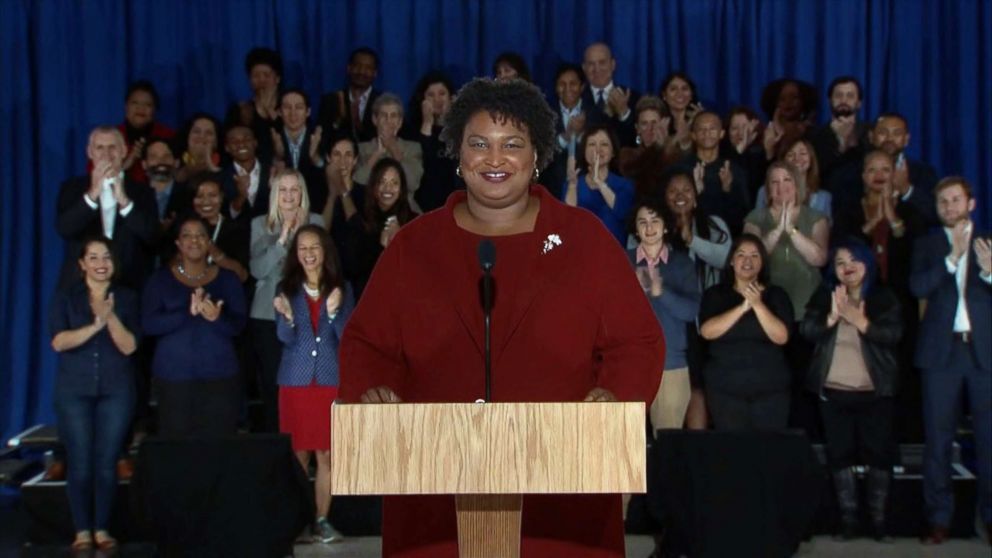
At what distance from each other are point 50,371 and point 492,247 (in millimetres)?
6464

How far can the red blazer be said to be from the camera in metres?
3.05

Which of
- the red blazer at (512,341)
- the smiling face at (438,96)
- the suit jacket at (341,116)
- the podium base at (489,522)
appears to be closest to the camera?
the podium base at (489,522)

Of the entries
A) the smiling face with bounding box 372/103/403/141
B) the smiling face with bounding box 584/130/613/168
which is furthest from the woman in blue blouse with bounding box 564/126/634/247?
the smiling face with bounding box 372/103/403/141

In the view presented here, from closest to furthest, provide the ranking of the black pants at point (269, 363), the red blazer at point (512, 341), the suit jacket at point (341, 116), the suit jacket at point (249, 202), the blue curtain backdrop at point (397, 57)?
the red blazer at point (512, 341) < the black pants at point (269, 363) < the suit jacket at point (249, 202) < the suit jacket at point (341, 116) < the blue curtain backdrop at point (397, 57)

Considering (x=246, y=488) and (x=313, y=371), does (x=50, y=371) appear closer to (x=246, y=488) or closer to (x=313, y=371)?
(x=313, y=371)

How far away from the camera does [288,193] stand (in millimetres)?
7027

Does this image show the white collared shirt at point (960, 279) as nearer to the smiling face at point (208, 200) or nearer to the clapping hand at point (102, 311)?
the smiling face at point (208, 200)

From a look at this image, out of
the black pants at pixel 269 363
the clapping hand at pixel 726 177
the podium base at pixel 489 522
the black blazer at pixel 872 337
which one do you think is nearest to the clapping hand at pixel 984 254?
the black blazer at pixel 872 337

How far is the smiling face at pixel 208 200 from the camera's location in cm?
720

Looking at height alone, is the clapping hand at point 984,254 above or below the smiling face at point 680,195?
below

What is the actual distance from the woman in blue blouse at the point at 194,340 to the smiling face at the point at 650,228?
75.8 inches

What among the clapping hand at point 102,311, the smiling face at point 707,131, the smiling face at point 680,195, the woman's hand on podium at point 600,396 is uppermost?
the smiling face at point 707,131

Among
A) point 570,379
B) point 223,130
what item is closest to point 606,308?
point 570,379

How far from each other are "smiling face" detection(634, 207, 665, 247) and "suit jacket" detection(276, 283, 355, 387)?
1434 millimetres
